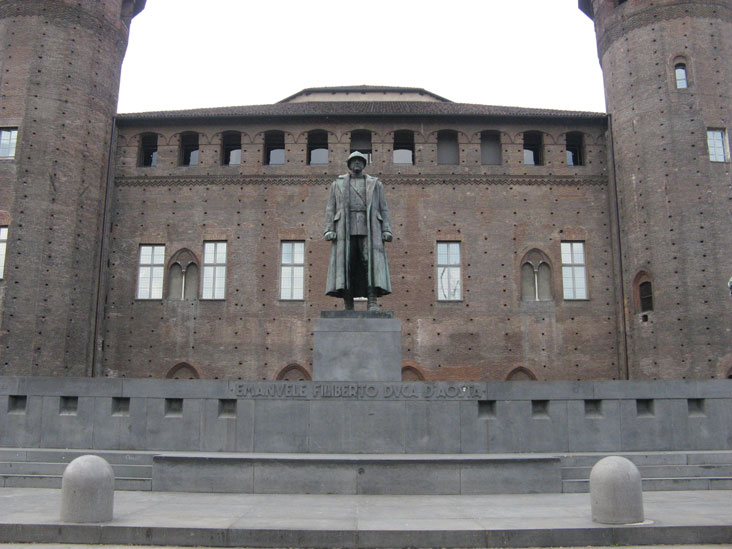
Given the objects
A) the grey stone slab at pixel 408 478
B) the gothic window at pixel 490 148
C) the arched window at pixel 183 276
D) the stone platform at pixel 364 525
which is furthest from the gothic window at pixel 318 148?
the stone platform at pixel 364 525

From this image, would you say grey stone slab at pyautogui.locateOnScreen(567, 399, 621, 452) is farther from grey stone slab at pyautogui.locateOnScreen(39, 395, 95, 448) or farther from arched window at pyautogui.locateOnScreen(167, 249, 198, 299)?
arched window at pyautogui.locateOnScreen(167, 249, 198, 299)

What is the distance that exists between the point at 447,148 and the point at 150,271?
44.1ft

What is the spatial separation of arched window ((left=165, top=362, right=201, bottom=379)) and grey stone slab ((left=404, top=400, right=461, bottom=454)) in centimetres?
1739

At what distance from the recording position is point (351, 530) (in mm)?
7840

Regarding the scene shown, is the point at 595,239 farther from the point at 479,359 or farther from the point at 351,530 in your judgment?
the point at 351,530

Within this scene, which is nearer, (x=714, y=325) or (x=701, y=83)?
(x=714, y=325)

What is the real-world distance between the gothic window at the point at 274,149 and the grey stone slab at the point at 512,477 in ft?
71.3

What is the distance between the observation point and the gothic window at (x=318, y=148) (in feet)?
99.5

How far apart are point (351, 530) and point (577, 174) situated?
24313 millimetres

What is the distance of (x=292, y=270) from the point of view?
1118 inches

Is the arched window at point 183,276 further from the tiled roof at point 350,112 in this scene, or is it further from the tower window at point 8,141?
the tower window at point 8,141

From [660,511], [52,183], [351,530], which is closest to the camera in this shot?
[351,530]

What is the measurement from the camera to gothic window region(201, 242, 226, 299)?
2833 cm

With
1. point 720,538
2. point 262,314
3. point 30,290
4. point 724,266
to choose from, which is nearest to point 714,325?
point 724,266
